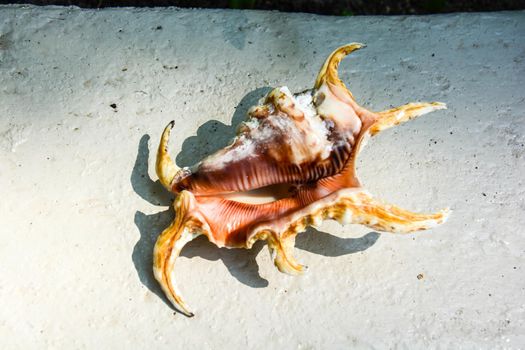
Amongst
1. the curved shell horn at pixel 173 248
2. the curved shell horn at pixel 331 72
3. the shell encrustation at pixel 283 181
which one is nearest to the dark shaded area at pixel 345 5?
the curved shell horn at pixel 331 72

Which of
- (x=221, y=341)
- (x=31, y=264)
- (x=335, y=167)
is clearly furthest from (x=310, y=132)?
(x=31, y=264)

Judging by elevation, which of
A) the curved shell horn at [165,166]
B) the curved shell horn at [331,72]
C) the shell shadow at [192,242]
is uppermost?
the curved shell horn at [331,72]

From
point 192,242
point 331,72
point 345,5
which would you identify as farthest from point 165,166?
point 345,5

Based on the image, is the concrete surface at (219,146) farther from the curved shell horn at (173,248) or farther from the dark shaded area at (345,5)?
the dark shaded area at (345,5)

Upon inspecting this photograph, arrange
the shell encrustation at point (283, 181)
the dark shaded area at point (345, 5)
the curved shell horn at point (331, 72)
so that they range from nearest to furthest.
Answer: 1. the shell encrustation at point (283, 181)
2. the curved shell horn at point (331, 72)
3. the dark shaded area at point (345, 5)

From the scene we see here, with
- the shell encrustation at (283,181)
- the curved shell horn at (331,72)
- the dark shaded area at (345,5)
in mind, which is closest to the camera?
the shell encrustation at (283,181)

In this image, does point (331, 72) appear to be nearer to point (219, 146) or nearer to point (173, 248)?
point (219, 146)
